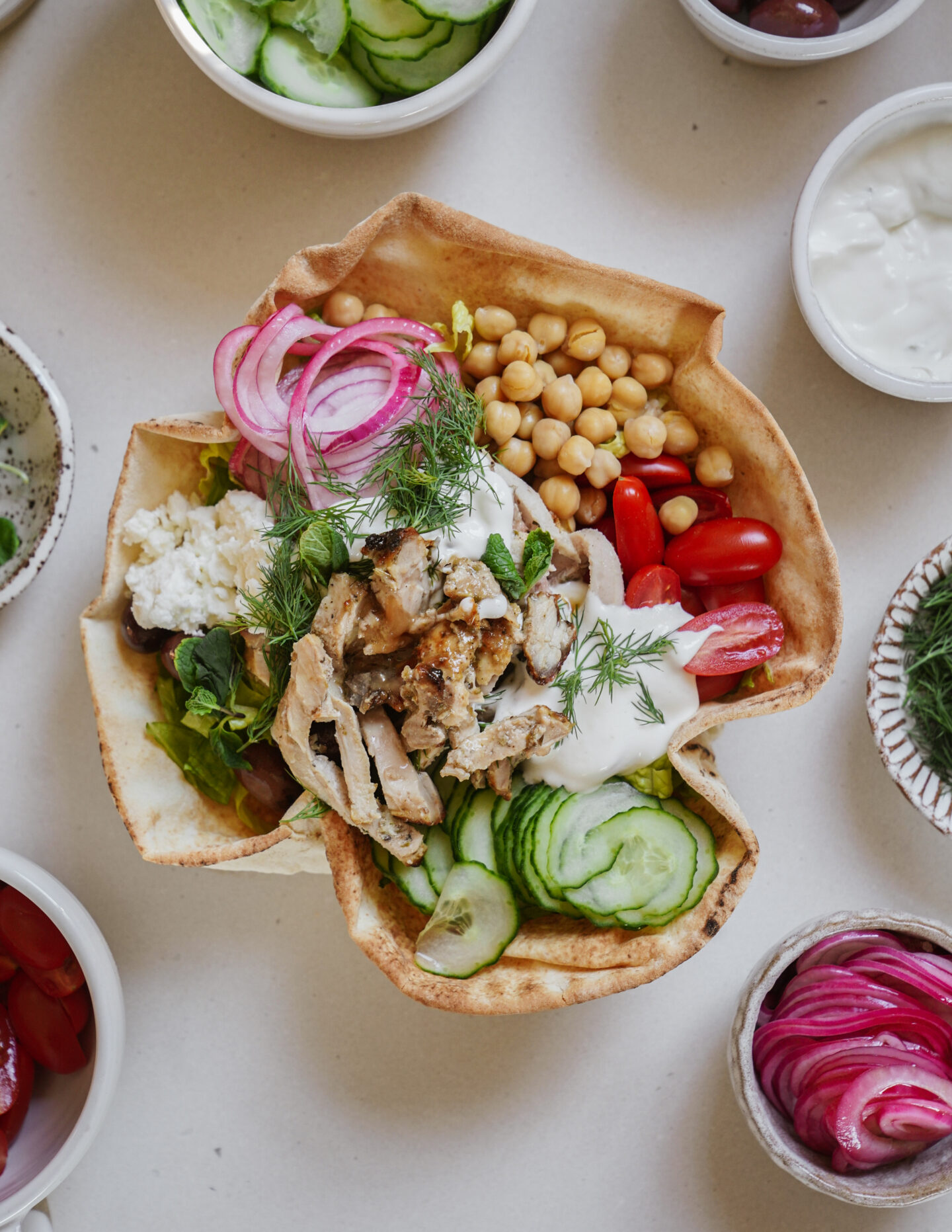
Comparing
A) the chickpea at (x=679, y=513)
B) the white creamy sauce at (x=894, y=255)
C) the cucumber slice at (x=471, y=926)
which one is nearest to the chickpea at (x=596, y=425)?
the chickpea at (x=679, y=513)

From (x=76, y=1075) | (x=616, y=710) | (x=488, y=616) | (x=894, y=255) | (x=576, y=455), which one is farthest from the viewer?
(x=76, y=1075)

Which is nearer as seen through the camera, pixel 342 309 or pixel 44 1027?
pixel 342 309

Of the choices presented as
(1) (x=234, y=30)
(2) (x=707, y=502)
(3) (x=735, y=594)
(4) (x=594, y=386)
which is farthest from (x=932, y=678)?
(1) (x=234, y=30)

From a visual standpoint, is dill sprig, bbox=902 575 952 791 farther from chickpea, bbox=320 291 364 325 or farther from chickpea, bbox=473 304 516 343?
chickpea, bbox=320 291 364 325

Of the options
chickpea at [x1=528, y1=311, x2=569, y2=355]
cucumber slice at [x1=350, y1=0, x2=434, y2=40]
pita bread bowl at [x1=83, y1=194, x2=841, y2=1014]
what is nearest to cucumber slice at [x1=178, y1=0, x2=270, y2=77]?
cucumber slice at [x1=350, y1=0, x2=434, y2=40]

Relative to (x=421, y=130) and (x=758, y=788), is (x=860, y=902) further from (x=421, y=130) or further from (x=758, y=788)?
(x=421, y=130)

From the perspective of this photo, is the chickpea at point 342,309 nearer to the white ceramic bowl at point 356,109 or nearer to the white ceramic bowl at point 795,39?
the white ceramic bowl at point 356,109

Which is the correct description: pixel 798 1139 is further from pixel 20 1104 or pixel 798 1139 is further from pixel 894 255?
pixel 894 255
